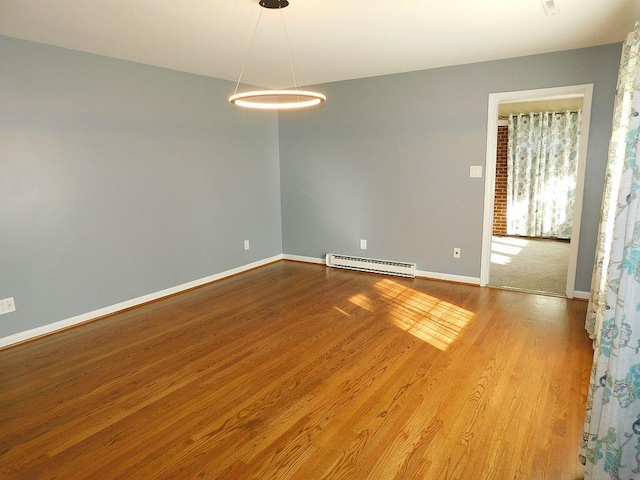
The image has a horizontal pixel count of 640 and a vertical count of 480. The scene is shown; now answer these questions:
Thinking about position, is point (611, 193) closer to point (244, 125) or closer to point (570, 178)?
point (244, 125)

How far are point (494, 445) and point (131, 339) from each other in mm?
2700

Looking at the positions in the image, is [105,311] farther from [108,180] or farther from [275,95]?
[275,95]

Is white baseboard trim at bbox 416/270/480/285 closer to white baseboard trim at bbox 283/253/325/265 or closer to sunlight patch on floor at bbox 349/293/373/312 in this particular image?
sunlight patch on floor at bbox 349/293/373/312

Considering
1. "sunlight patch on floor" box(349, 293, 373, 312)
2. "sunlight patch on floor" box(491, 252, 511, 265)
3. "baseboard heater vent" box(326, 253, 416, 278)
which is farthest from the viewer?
"sunlight patch on floor" box(491, 252, 511, 265)

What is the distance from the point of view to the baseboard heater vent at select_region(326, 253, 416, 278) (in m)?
4.68

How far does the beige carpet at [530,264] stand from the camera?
433 cm

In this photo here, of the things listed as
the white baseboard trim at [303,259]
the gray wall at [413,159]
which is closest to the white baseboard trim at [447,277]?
the gray wall at [413,159]

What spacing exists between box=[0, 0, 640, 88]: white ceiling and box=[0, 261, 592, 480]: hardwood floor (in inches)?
91.8

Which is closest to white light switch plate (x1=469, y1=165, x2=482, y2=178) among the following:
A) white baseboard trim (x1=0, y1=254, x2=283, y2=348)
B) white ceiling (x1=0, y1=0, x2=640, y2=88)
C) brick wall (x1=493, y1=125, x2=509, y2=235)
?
white ceiling (x1=0, y1=0, x2=640, y2=88)

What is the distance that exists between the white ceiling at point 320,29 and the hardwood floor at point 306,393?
2.33 metres

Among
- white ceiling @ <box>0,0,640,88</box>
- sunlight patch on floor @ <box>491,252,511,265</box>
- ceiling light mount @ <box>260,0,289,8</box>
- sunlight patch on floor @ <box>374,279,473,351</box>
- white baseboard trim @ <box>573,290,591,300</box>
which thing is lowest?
sunlight patch on floor @ <box>374,279,473,351</box>

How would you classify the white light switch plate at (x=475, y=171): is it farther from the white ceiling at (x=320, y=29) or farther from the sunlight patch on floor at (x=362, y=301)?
the sunlight patch on floor at (x=362, y=301)

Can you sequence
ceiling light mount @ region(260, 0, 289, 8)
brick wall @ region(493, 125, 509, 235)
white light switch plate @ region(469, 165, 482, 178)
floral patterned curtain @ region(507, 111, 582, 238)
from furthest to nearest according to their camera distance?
brick wall @ region(493, 125, 509, 235) → floral patterned curtain @ region(507, 111, 582, 238) → white light switch plate @ region(469, 165, 482, 178) → ceiling light mount @ region(260, 0, 289, 8)

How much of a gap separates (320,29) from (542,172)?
5474mm
